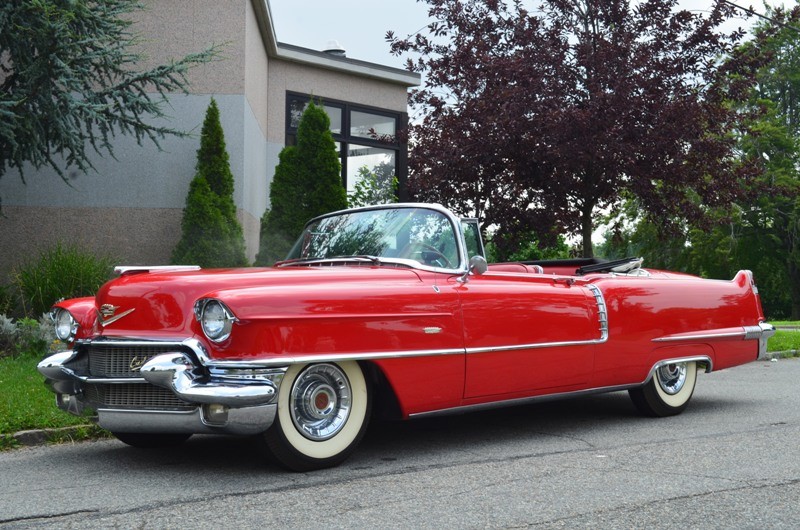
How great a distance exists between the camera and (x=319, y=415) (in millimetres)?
5148

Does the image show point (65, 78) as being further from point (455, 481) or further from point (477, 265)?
point (455, 481)

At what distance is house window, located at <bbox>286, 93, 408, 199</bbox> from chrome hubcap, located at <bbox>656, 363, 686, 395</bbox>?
33.8 feet

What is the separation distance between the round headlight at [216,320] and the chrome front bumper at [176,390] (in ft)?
0.32

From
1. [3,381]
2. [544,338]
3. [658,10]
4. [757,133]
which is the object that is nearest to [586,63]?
[658,10]

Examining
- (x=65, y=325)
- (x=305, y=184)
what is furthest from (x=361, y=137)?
(x=65, y=325)

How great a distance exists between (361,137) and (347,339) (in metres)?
12.6

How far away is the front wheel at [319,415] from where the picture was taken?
498cm

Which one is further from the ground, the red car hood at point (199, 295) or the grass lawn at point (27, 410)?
the red car hood at point (199, 295)

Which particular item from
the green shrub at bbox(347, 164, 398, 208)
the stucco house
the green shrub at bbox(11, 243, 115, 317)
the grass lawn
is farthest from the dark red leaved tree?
the grass lawn

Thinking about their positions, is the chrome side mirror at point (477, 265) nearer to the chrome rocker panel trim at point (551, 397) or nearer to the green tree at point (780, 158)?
the chrome rocker panel trim at point (551, 397)

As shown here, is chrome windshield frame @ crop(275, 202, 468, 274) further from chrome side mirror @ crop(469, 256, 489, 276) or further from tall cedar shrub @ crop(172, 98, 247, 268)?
tall cedar shrub @ crop(172, 98, 247, 268)

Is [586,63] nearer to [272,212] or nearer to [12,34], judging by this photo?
[272,212]

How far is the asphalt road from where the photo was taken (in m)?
4.16

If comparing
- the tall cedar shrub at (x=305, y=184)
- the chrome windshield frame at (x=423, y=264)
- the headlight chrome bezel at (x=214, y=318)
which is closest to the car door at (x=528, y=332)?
the chrome windshield frame at (x=423, y=264)
